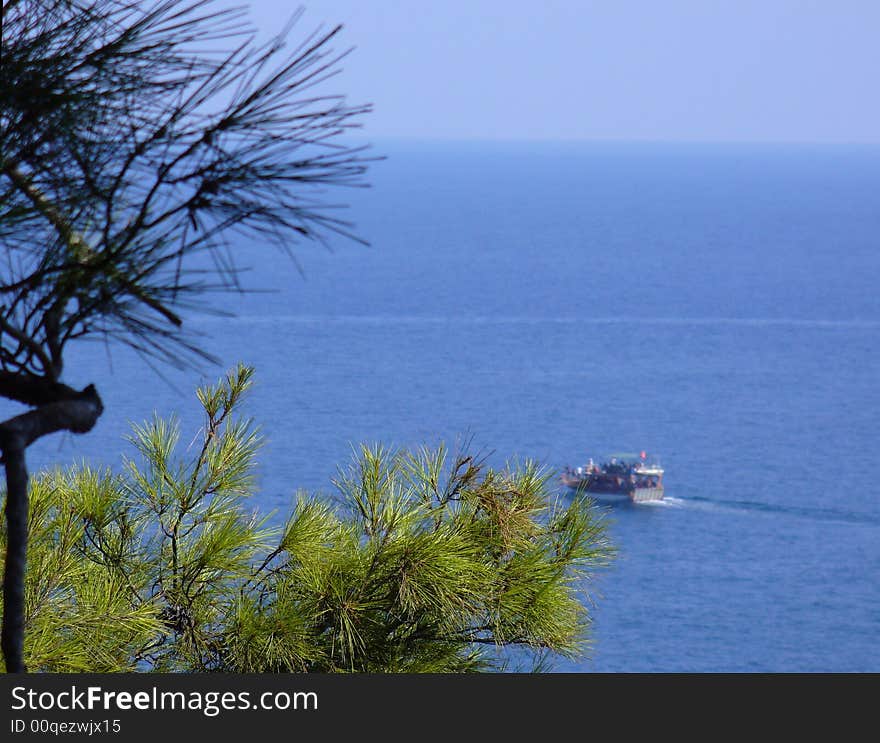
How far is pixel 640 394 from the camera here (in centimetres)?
6097

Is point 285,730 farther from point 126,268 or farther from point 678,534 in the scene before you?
point 678,534

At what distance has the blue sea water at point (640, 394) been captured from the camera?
42219 mm

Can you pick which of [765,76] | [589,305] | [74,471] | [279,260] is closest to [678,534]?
[589,305]

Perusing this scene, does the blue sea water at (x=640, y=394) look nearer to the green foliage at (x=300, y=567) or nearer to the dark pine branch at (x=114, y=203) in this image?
the green foliage at (x=300, y=567)

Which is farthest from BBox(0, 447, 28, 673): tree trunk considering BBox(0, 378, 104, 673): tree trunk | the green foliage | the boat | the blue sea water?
the boat

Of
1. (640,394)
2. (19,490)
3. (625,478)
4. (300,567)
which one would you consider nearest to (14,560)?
(19,490)

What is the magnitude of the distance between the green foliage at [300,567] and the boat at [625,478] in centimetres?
4400

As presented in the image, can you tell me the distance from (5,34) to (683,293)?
8224cm

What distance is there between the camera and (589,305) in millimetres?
→ 77000

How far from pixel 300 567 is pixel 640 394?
57.1 meters

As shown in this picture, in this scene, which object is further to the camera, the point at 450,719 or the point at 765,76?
the point at 765,76

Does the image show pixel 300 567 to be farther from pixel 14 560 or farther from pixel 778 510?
pixel 778 510

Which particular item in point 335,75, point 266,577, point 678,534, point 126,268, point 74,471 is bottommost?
Result: point 678,534

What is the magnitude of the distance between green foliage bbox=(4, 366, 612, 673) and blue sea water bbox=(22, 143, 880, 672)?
15848mm
